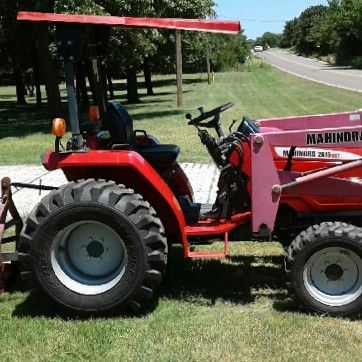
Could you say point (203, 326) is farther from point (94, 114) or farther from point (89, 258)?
point (94, 114)

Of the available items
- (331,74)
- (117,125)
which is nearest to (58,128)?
(117,125)

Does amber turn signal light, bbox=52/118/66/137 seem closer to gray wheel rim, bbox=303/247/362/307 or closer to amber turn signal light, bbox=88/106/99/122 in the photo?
amber turn signal light, bbox=88/106/99/122

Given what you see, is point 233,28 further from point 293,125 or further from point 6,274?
point 6,274

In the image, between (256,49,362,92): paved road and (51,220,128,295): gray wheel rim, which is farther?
(256,49,362,92): paved road

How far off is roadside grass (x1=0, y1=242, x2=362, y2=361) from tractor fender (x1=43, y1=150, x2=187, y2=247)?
0.52 metres

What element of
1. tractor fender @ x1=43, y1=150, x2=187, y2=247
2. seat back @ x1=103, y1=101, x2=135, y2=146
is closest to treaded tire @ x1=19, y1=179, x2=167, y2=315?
tractor fender @ x1=43, y1=150, x2=187, y2=247

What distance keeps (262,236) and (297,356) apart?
3.10 feet

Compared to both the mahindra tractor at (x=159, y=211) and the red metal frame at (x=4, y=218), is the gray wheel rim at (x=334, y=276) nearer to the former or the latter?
the mahindra tractor at (x=159, y=211)

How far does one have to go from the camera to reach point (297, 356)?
143 inches

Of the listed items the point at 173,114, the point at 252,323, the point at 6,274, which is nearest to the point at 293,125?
the point at 252,323

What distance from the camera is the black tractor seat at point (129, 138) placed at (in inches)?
179

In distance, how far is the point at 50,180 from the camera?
9539 mm

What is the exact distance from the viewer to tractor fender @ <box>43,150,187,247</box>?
4.20 meters

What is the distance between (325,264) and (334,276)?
10cm
